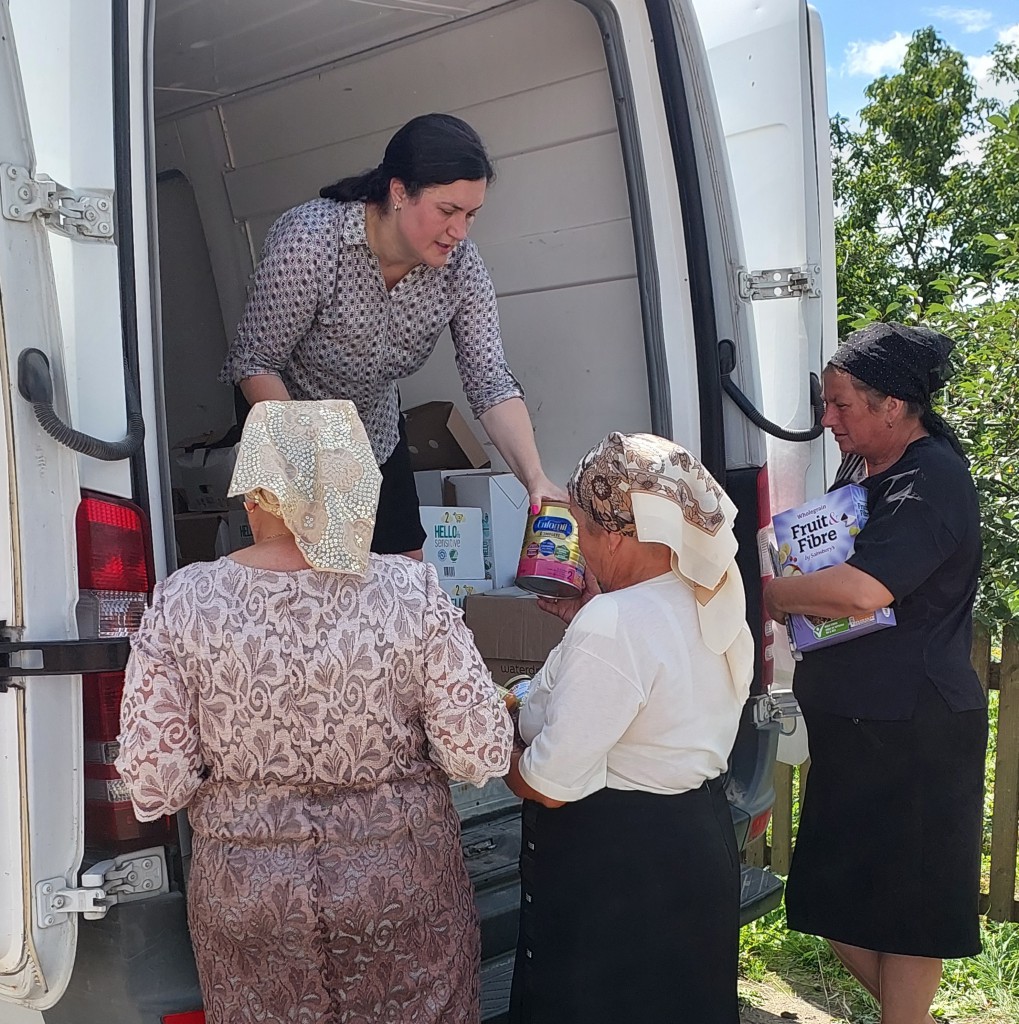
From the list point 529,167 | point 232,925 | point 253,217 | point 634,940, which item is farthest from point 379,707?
point 253,217

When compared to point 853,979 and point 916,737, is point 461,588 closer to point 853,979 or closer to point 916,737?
point 916,737

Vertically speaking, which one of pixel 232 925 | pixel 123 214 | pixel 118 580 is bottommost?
pixel 232 925

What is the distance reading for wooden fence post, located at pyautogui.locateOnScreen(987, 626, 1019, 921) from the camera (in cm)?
388

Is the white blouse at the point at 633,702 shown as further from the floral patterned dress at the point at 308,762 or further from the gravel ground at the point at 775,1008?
the gravel ground at the point at 775,1008

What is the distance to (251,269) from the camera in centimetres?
435

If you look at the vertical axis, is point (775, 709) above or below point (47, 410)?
below

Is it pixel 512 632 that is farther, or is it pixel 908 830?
pixel 512 632

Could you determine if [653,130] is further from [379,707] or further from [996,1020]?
[996,1020]

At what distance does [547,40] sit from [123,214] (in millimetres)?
1803

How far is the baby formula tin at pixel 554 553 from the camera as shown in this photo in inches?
86.8

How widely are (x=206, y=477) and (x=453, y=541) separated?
100cm

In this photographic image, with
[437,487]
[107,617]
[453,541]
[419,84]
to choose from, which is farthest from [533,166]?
[107,617]

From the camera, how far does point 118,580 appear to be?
180 centimetres

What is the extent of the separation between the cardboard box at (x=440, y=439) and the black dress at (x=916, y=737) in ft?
5.28
